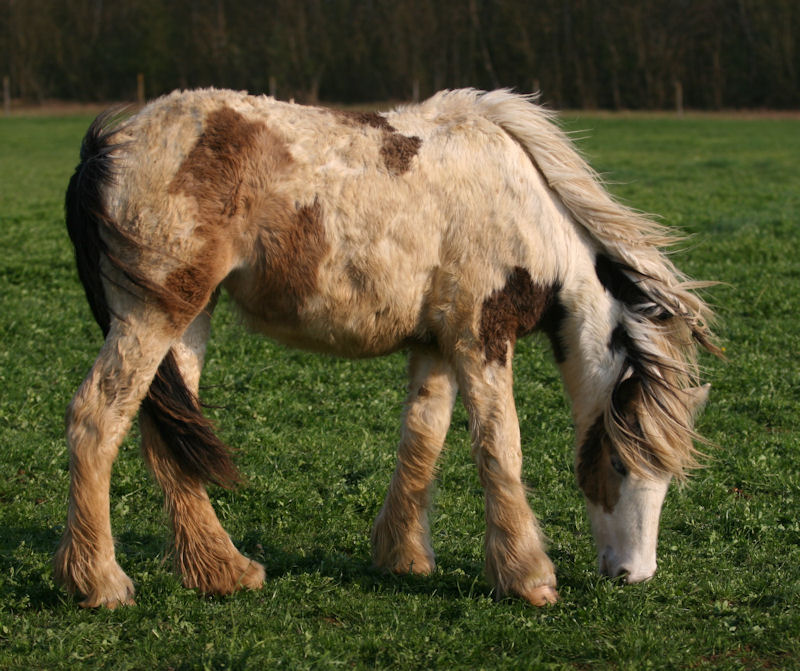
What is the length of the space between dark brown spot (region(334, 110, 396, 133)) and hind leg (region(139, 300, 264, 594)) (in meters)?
1.08

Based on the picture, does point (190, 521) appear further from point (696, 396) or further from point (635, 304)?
point (696, 396)

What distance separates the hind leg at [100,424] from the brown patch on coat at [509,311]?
1.41 meters

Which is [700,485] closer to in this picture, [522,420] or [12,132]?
[522,420]

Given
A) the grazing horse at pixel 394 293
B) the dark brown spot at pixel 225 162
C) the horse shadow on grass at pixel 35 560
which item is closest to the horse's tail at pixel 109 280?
the grazing horse at pixel 394 293

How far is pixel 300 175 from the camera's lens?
159 inches

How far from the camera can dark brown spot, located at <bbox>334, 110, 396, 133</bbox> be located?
14.0 ft

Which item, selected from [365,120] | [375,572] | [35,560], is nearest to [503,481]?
[375,572]

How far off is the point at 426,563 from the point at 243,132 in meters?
2.29

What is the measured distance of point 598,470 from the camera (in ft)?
14.7

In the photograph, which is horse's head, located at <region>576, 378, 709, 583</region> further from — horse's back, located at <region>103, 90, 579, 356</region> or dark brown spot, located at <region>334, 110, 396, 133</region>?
dark brown spot, located at <region>334, 110, 396, 133</region>

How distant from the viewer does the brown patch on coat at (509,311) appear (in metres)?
4.23

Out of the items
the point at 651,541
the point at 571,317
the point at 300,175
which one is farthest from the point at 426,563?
the point at 300,175

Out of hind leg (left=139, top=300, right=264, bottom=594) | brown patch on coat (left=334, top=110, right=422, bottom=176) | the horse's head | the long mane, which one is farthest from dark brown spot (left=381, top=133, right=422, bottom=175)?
the horse's head

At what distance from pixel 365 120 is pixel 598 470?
198 centimetres
